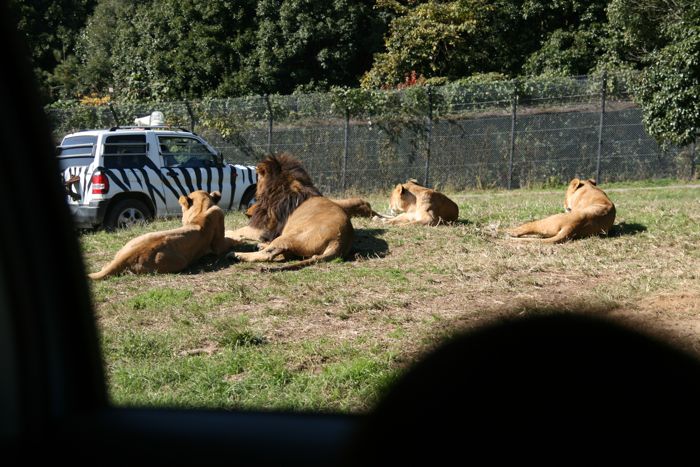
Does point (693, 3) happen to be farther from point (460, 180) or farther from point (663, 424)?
point (663, 424)

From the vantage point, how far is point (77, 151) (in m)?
15.0

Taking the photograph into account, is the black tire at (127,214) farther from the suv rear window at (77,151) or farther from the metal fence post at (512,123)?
the metal fence post at (512,123)

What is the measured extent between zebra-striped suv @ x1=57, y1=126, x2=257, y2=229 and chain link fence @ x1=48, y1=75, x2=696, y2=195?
269 inches

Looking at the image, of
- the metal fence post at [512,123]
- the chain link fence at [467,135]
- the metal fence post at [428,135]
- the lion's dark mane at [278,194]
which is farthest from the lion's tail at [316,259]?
the metal fence post at [512,123]

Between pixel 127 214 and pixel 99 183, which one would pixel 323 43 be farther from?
pixel 99 183

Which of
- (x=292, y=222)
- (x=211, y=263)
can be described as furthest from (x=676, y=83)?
(x=211, y=263)

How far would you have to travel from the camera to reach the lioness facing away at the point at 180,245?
366 inches

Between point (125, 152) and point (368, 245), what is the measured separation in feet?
19.1

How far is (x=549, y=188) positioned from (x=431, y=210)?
11.0 m

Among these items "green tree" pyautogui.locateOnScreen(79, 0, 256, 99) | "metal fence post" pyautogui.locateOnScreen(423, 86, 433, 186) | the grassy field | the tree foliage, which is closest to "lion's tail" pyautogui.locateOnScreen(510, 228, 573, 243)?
the grassy field

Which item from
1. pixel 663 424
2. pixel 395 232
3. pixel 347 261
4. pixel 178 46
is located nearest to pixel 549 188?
pixel 395 232

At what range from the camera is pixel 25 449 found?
5.18ft

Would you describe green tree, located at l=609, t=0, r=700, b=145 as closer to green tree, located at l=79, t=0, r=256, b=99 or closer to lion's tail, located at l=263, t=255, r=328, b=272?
lion's tail, located at l=263, t=255, r=328, b=272

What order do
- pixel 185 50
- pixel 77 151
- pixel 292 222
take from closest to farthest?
1. pixel 292 222
2. pixel 77 151
3. pixel 185 50
